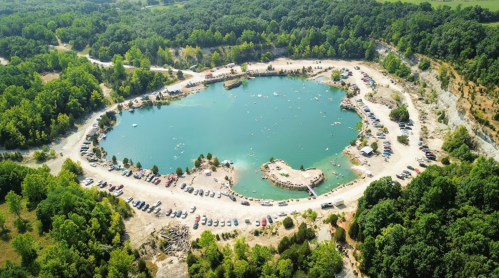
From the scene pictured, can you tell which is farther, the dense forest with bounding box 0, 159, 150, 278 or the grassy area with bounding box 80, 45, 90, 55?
the grassy area with bounding box 80, 45, 90, 55

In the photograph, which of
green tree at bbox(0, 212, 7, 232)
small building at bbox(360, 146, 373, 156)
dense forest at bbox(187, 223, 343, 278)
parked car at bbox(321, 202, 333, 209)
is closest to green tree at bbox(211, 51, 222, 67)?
small building at bbox(360, 146, 373, 156)

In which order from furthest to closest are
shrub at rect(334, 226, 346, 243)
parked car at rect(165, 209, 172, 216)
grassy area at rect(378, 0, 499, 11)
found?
grassy area at rect(378, 0, 499, 11), parked car at rect(165, 209, 172, 216), shrub at rect(334, 226, 346, 243)

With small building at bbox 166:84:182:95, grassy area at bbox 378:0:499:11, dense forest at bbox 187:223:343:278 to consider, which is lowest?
small building at bbox 166:84:182:95

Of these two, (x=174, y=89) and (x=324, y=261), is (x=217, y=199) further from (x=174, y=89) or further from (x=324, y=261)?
(x=174, y=89)

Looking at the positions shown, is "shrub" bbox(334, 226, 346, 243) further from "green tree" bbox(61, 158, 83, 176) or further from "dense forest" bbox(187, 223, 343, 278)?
"green tree" bbox(61, 158, 83, 176)

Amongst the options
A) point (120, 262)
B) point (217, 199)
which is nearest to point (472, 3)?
point (217, 199)

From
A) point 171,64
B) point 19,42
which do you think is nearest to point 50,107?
point 171,64

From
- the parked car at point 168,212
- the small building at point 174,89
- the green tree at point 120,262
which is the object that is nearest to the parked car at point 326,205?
the parked car at point 168,212
